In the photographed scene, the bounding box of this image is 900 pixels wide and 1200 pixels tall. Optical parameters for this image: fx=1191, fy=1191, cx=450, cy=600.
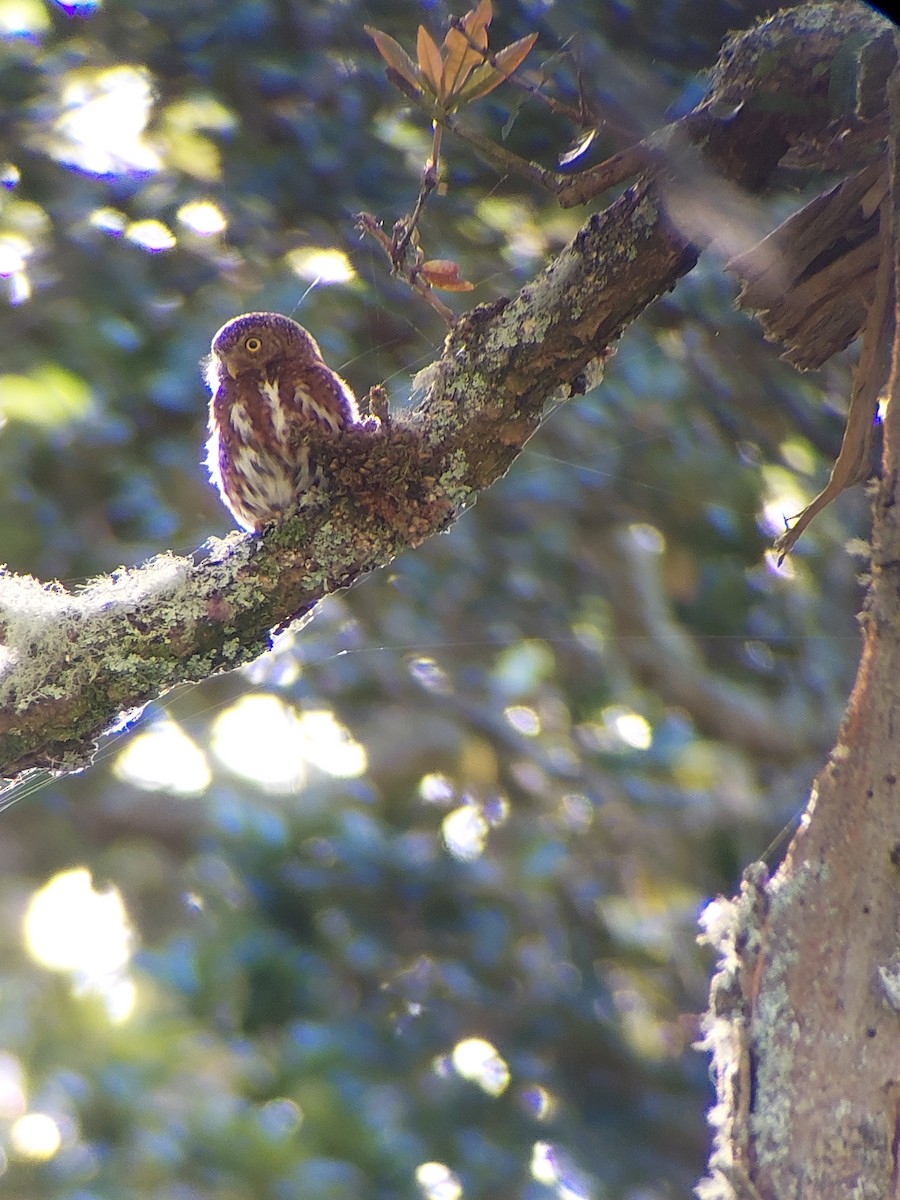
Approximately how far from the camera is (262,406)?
1965 millimetres

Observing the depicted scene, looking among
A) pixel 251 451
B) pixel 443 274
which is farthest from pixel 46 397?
pixel 443 274

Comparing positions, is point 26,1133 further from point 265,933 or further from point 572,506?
point 572,506

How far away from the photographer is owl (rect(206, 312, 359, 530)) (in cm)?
186

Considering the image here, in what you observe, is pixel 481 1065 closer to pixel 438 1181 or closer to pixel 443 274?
pixel 438 1181

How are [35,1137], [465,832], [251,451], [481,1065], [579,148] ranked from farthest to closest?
[465,832], [481,1065], [35,1137], [251,451], [579,148]

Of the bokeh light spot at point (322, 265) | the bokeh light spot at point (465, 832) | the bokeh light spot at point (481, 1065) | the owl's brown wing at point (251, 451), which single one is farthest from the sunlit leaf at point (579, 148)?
the bokeh light spot at point (481, 1065)

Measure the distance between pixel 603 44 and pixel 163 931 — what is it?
2.01 m

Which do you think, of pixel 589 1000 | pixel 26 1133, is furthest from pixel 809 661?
pixel 26 1133

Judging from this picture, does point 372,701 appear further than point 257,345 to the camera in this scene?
Yes

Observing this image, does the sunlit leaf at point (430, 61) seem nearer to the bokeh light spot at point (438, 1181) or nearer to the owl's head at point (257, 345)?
the owl's head at point (257, 345)

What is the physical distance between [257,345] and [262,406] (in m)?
0.14

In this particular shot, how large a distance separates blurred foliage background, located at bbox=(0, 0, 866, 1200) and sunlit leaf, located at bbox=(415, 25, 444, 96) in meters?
1.06

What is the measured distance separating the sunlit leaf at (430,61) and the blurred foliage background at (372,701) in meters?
1.06

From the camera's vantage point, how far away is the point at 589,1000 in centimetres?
265
